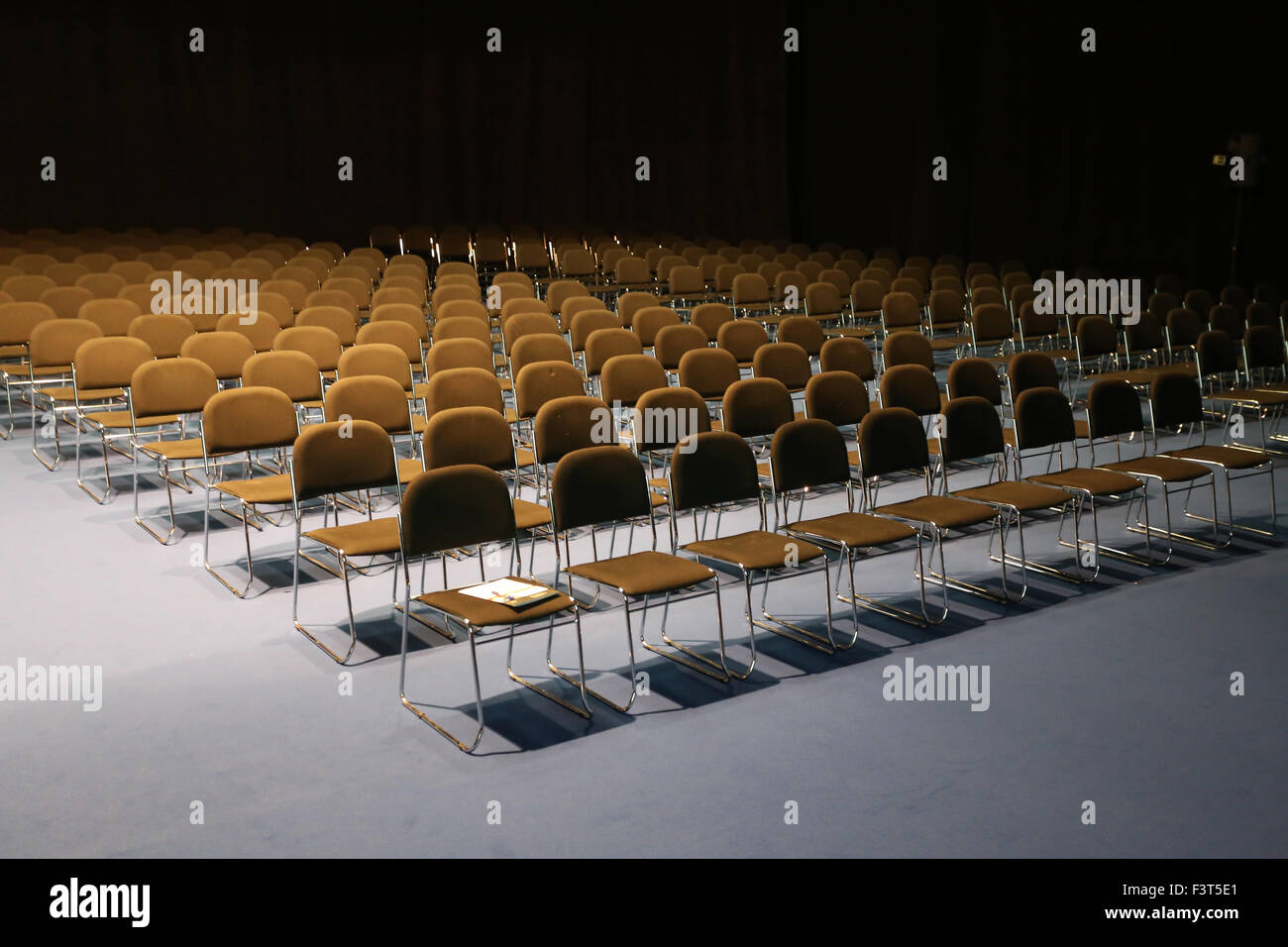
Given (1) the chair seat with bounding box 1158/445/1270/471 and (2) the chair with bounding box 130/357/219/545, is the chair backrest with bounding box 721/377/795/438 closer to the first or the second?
(1) the chair seat with bounding box 1158/445/1270/471

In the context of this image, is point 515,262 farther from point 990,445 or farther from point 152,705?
point 152,705

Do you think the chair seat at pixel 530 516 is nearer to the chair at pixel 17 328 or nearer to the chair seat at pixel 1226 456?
the chair seat at pixel 1226 456

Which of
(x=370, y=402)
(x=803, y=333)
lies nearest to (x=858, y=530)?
(x=370, y=402)

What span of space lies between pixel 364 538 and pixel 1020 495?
3.19 meters

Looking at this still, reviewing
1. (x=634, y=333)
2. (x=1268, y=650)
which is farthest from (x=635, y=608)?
(x=634, y=333)

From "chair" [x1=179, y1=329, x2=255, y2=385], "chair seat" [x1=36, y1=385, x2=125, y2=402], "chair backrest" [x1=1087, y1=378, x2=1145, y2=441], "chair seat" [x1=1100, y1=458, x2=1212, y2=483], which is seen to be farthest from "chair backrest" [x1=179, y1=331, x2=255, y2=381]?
"chair seat" [x1=1100, y1=458, x2=1212, y2=483]

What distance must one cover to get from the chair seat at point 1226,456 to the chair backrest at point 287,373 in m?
→ 5.00

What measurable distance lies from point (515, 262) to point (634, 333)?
7.13 metres

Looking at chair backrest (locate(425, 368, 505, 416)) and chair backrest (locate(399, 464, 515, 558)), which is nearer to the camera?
chair backrest (locate(399, 464, 515, 558))

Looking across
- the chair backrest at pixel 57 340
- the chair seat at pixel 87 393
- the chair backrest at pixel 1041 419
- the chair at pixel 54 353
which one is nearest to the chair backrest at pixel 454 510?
the chair backrest at pixel 1041 419

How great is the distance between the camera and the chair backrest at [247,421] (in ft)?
21.1

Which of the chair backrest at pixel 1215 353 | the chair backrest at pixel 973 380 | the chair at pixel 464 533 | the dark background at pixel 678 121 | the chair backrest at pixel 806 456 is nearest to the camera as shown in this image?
the chair at pixel 464 533

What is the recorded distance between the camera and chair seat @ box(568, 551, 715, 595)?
4.92 metres

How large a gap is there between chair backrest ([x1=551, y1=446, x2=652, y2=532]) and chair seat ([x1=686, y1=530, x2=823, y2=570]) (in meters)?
0.33
